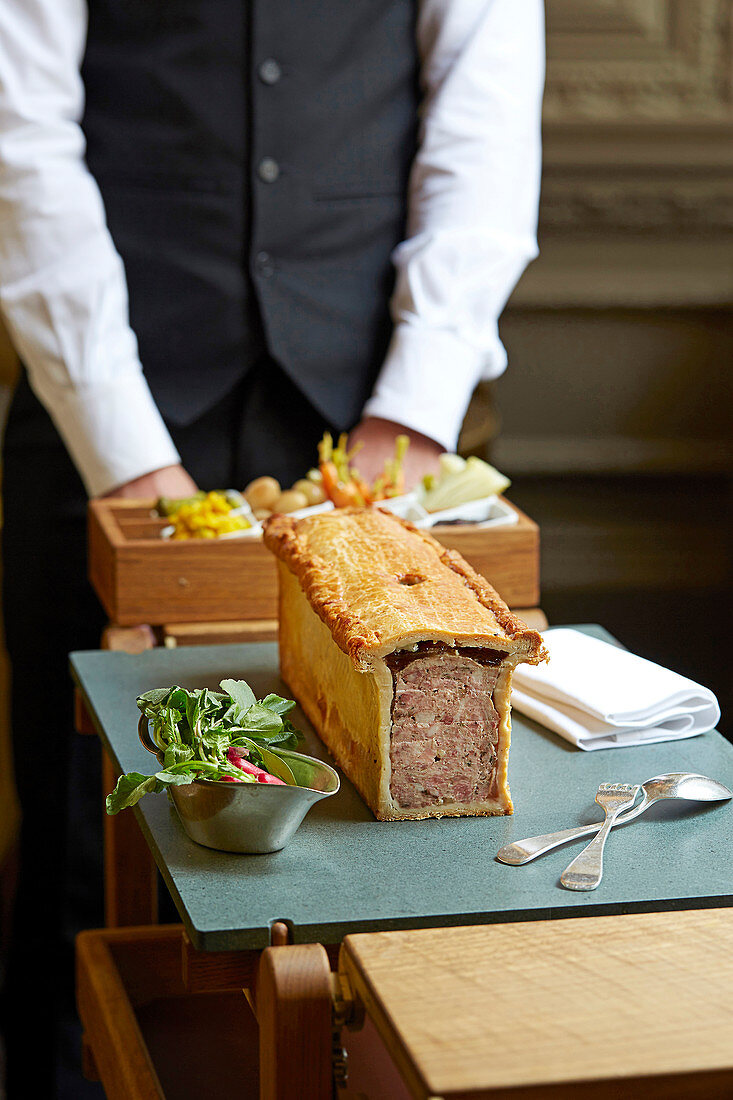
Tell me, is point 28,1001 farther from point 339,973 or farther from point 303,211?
point 339,973

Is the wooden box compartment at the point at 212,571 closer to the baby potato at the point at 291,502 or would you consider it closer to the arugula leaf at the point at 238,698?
the baby potato at the point at 291,502

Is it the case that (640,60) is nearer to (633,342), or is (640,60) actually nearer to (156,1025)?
(633,342)

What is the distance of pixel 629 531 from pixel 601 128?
0.89m

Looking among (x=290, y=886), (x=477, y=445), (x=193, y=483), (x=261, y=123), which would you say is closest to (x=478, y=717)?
(x=290, y=886)

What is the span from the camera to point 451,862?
3.15 ft

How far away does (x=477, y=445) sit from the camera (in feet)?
9.45

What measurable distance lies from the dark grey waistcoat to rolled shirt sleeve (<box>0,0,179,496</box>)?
72 mm

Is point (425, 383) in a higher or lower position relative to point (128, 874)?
higher

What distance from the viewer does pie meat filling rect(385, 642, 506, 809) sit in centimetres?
102

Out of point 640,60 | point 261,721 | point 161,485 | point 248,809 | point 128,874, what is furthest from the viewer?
point 640,60

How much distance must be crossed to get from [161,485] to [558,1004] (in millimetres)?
1246

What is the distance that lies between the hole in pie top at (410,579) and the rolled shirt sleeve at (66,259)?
0.78 metres

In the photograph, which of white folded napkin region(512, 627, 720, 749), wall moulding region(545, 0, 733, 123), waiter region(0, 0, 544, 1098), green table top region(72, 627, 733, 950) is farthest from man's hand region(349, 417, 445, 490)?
wall moulding region(545, 0, 733, 123)

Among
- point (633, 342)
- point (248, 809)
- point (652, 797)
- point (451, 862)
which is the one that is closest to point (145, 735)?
point (248, 809)
